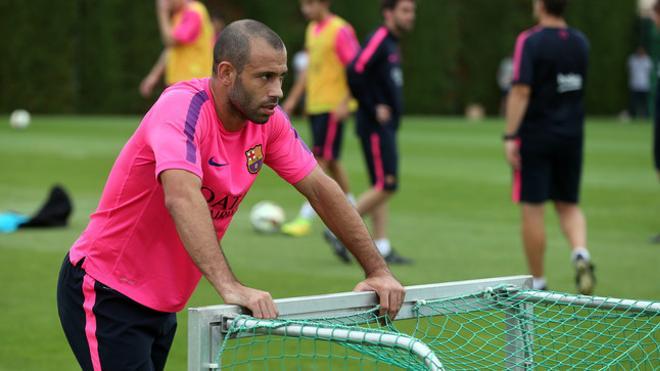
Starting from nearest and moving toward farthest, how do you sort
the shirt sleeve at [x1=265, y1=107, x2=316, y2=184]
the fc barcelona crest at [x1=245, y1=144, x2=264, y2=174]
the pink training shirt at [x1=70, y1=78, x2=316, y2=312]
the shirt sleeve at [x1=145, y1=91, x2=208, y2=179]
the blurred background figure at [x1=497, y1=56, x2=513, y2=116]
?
the shirt sleeve at [x1=145, y1=91, x2=208, y2=179] → the pink training shirt at [x1=70, y1=78, x2=316, y2=312] → the fc barcelona crest at [x1=245, y1=144, x2=264, y2=174] → the shirt sleeve at [x1=265, y1=107, x2=316, y2=184] → the blurred background figure at [x1=497, y1=56, x2=513, y2=116]

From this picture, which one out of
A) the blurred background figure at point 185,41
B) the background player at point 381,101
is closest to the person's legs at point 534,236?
the background player at point 381,101

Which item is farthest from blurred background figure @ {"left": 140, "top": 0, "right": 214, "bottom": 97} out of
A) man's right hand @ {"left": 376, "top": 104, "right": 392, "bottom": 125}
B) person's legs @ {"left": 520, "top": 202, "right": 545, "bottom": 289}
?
person's legs @ {"left": 520, "top": 202, "right": 545, "bottom": 289}

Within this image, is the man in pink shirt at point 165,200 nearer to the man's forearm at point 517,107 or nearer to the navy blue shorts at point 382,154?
the man's forearm at point 517,107

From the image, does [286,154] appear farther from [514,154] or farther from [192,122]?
[514,154]

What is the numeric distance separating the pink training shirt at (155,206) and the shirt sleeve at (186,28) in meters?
9.63

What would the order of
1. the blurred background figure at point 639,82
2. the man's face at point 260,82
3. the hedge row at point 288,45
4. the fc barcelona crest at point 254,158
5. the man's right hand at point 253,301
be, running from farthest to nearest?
the blurred background figure at point 639,82, the hedge row at point 288,45, the fc barcelona crest at point 254,158, the man's face at point 260,82, the man's right hand at point 253,301

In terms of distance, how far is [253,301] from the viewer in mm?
3582

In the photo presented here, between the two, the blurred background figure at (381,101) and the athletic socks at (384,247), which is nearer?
the athletic socks at (384,247)

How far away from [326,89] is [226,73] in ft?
26.4

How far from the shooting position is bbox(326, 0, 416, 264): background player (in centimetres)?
1017

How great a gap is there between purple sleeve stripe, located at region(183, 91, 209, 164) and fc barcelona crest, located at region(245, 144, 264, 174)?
28cm

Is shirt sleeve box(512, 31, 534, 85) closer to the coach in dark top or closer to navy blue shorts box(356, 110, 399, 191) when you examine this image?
the coach in dark top

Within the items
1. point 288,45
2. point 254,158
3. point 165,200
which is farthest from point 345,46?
point 288,45

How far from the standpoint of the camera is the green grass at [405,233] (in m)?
8.28
